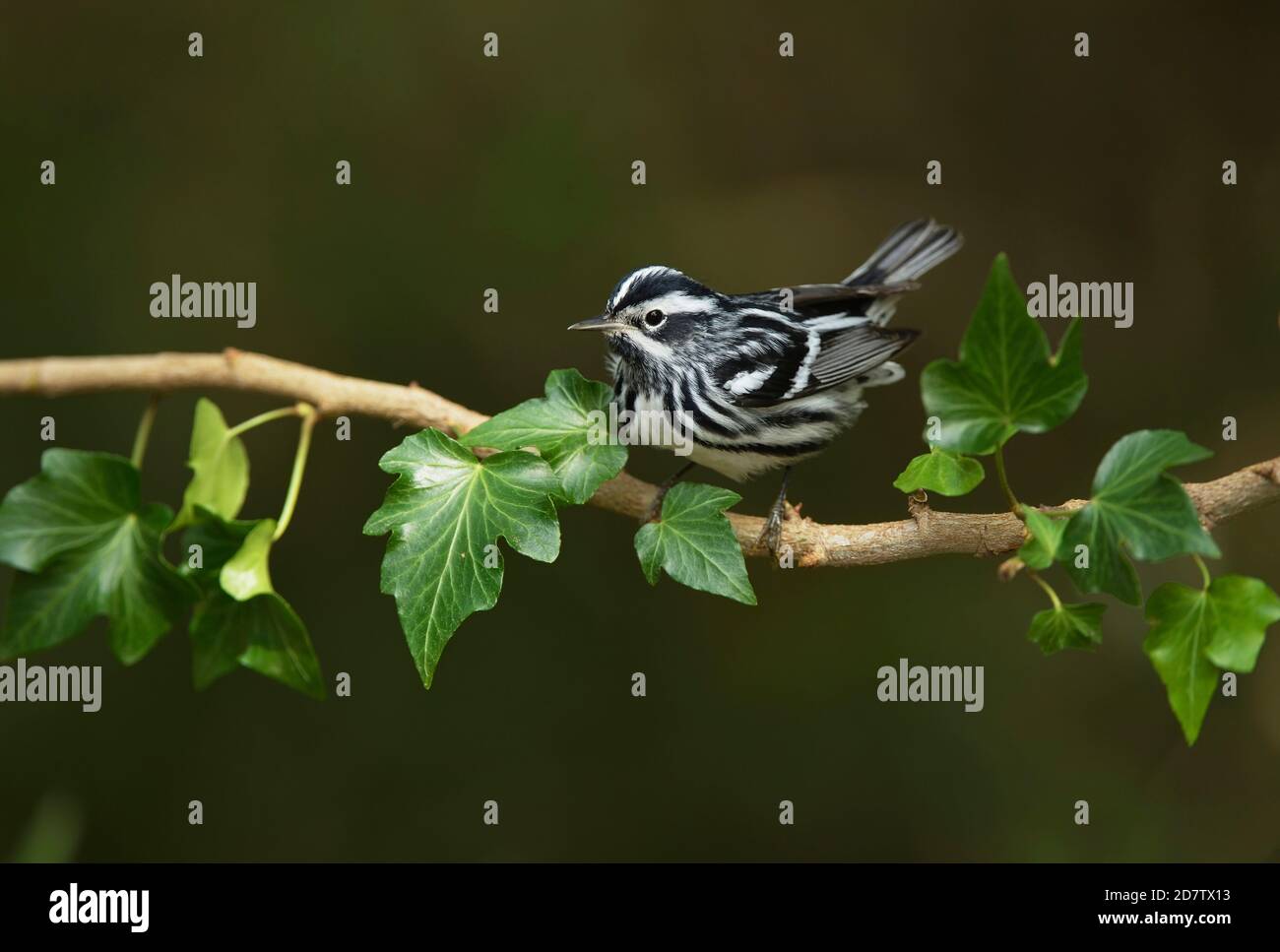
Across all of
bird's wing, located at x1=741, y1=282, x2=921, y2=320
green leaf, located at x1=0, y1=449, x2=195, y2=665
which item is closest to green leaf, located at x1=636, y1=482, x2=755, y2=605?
green leaf, located at x1=0, y1=449, x2=195, y2=665

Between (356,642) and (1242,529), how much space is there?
93.4 inches

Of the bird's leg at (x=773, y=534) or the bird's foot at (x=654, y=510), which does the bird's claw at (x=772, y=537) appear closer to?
the bird's leg at (x=773, y=534)

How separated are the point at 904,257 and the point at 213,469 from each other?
1489mm

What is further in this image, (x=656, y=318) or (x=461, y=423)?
(x=656, y=318)

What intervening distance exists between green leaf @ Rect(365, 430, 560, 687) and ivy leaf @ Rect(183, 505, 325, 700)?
0.13 meters

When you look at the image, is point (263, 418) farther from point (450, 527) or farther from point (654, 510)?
point (654, 510)

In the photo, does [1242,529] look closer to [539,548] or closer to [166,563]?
[539,548]

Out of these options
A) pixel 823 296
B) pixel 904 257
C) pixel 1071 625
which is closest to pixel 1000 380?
pixel 1071 625

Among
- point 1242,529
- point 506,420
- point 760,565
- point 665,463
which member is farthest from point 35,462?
point 1242,529

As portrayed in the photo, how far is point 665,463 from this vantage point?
3230mm

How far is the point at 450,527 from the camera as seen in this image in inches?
55.5

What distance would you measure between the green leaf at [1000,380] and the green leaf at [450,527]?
1.50ft

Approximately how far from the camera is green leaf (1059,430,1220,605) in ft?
3.84

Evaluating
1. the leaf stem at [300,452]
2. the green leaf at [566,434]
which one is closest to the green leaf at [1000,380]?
the green leaf at [566,434]
